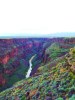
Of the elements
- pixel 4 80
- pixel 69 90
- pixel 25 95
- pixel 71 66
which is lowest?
pixel 4 80

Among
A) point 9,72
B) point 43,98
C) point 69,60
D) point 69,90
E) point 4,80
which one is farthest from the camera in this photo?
point 9,72

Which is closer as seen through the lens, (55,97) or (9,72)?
(55,97)

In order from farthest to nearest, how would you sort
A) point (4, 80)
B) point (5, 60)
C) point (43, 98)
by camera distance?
point (5, 60) → point (4, 80) → point (43, 98)

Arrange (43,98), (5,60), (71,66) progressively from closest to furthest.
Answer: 1. (43,98)
2. (71,66)
3. (5,60)

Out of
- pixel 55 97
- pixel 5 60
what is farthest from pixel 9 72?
pixel 55 97

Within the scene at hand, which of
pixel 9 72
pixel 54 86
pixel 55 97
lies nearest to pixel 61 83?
pixel 54 86

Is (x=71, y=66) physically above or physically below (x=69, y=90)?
above

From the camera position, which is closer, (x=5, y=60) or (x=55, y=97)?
(x=55, y=97)

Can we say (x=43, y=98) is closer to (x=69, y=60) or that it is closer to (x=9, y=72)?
(x=69, y=60)

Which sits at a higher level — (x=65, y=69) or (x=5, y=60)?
(x=65, y=69)

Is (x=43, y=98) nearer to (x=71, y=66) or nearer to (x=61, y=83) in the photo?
(x=61, y=83)
